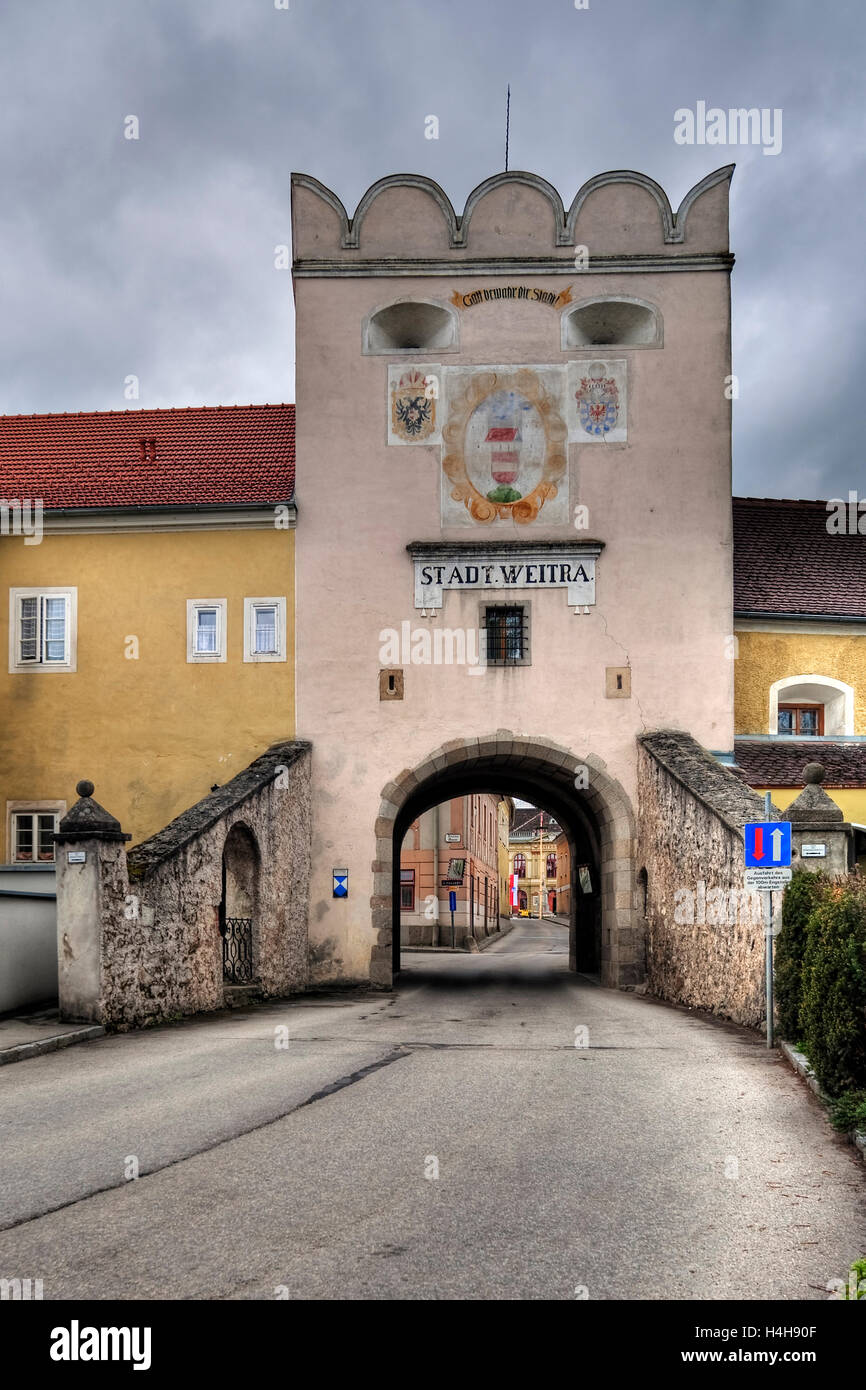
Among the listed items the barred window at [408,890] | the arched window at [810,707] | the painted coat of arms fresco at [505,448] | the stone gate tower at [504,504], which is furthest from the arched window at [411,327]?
the barred window at [408,890]

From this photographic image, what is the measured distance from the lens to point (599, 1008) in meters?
18.9

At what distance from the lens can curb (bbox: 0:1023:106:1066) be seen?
12620mm

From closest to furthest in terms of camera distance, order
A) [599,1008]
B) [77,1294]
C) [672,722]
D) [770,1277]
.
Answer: [77,1294]
[770,1277]
[599,1008]
[672,722]

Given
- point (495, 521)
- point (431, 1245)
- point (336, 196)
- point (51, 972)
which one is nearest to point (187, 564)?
point (495, 521)

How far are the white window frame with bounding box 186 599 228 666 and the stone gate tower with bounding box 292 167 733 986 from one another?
4.94 feet

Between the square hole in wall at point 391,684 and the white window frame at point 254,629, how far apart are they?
1847 millimetres

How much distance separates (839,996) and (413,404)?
16.7m

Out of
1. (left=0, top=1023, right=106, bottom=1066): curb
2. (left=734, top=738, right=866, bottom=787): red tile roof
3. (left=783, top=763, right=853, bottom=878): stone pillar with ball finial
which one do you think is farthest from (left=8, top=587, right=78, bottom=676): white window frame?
(left=783, top=763, right=853, bottom=878): stone pillar with ball finial

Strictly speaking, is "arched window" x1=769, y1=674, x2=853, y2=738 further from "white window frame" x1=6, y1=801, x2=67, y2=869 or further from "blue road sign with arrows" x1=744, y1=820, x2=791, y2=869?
"white window frame" x1=6, y1=801, x2=67, y2=869

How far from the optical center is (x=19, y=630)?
24.4 metres

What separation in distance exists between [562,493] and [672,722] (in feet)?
15.3

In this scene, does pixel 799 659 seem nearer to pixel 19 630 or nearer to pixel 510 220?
pixel 510 220

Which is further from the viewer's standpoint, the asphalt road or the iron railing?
the iron railing

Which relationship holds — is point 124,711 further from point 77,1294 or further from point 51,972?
point 77,1294
